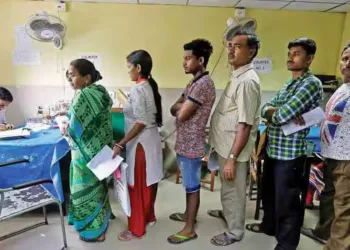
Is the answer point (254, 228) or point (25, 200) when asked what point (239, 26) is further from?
point (25, 200)

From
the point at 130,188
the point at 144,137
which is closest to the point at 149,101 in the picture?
the point at 144,137

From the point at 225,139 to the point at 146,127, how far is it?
0.57 metres

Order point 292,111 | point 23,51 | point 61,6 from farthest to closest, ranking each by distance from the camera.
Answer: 1. point 23,51
2. point 61,6
3. point 292,111

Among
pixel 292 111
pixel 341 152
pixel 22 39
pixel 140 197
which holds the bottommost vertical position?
pixel 140 197

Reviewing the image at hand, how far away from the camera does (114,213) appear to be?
2586 millimetres

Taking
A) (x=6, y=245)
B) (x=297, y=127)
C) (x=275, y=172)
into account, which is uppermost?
(x=297, y=127)

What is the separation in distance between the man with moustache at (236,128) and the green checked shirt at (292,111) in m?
0.15

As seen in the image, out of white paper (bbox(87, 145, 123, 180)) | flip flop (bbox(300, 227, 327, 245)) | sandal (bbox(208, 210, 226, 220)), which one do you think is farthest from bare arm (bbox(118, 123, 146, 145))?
flip flop (bbox(300, 227, 327, 245))

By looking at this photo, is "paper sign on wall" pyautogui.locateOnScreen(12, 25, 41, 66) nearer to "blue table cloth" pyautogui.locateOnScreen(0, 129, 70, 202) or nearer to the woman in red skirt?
"blue table cloth" pyautogui.locateOnScreen(0, 129, 70, 202)

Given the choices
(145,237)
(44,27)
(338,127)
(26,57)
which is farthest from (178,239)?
(26,57)

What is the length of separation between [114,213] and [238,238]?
44.3 inches

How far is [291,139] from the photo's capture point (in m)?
1.83

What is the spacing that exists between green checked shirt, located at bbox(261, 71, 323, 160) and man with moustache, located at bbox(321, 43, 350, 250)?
5.4 inches

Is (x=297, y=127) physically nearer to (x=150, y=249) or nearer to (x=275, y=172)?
(x=275, y=172)
